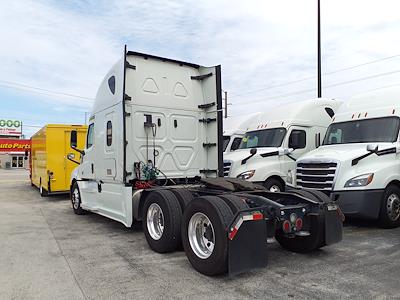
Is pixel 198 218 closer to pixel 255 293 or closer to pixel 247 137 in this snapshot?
pixel 255 293

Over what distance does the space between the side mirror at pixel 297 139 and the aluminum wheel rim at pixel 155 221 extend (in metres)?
6.08

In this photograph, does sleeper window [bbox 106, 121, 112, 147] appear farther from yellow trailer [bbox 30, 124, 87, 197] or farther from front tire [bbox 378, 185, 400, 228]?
yellow trailer [bbox 30, 124, 87, 197]

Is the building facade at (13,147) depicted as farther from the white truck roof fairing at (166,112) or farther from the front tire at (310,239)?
the front tire at (310,239)

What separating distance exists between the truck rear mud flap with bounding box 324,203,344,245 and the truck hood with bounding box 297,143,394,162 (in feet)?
9.53

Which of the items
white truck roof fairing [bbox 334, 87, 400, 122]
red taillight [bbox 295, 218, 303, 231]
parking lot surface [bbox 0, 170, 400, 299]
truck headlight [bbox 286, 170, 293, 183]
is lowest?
parking lot surface [bbox 0, 170, 400, 299]

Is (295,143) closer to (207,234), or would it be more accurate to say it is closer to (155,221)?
(155,221)

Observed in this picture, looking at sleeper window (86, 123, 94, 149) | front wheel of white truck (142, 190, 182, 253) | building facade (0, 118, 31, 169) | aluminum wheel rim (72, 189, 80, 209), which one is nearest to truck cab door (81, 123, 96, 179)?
sleeper window (86, 123, 94, 149)

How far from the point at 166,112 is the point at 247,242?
4184mm

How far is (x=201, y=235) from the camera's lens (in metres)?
5.48

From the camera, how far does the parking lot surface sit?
4441mm

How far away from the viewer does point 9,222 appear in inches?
377

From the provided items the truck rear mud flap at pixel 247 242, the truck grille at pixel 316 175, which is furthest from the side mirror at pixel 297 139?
the truck rear mud flap at pixel 247 242

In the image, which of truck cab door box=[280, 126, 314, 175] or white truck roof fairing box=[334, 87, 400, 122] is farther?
truck cab door box=[280, 126, 314, 175]

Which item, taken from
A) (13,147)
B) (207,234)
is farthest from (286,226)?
(13,147)
